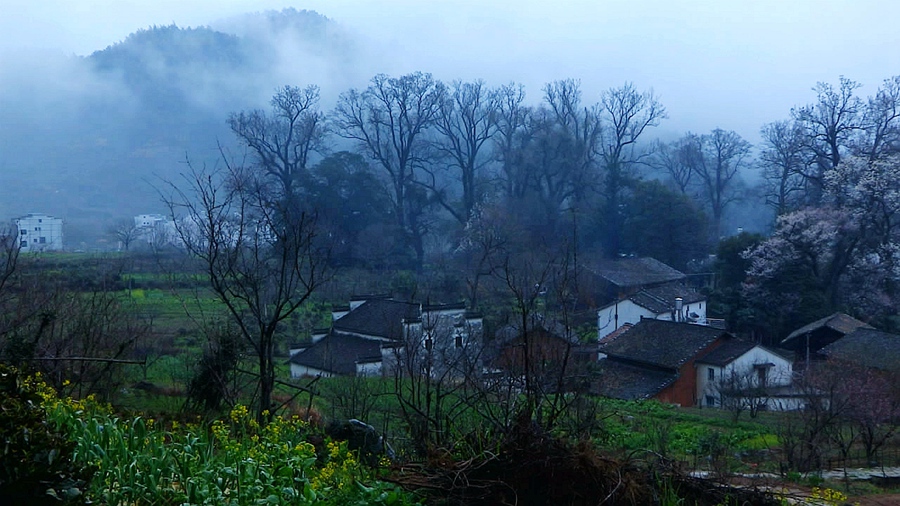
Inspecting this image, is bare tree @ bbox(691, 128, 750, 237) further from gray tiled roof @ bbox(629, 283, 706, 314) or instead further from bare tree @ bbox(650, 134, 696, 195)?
gray tiled roof @ bbox(629, 283, 706, 314)

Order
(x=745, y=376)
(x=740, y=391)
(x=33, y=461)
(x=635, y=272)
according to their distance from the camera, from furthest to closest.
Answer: (x=635, y=272) < (x=745, y=376) < (x=740, y=391) < (x=33, y=461)

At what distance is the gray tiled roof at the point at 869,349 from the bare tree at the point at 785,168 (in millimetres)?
11198

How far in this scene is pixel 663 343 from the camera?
863 inches

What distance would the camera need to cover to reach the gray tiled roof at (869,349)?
57.0 ft

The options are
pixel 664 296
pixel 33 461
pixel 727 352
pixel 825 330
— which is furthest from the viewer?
pixel 664 296

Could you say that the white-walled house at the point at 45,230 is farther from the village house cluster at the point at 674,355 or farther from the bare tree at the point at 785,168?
the bare tree at the point at 785,168

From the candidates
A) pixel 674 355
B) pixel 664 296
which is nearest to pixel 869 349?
pixel 674 355

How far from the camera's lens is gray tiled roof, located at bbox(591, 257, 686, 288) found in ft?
94.5

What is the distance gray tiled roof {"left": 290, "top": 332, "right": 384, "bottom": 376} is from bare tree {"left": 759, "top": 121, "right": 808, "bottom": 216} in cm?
1865

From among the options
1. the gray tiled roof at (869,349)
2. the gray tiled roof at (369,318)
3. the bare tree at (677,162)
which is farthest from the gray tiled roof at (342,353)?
the bare tree at (677,162)

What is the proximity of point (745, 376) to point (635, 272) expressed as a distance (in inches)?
416

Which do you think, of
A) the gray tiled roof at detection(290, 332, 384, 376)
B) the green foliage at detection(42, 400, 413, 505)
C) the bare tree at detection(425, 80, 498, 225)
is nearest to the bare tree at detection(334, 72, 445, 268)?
the bare tree at detection(425, 80, 498, 225)

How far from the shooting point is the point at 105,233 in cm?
3080

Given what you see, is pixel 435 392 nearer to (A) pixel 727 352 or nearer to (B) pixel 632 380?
(B) pixel 632 380
